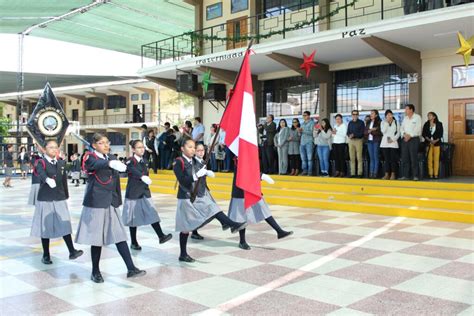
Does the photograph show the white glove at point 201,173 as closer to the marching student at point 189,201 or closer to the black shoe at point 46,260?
the marching student at point 189,201

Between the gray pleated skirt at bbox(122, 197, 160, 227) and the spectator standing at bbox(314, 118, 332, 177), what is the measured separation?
6948 mm

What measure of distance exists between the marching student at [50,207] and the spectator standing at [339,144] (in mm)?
7958

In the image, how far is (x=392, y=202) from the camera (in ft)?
33.2

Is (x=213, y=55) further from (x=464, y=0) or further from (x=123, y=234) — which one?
(x=123, y=234)

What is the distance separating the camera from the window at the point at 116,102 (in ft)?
127

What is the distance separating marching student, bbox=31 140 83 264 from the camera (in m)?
6.02

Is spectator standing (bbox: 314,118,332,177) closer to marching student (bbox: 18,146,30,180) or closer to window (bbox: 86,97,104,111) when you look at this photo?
marching student (bbox: 18,146,30,180)

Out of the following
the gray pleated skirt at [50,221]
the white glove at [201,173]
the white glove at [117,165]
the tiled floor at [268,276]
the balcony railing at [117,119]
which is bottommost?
the tiled floor at [268,276]

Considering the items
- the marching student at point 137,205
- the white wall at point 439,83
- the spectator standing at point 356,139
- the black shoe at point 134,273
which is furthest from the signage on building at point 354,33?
the black shoe at point 134,273

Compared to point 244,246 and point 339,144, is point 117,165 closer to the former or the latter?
point 244,246

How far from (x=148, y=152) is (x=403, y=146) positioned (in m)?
→ 9.32

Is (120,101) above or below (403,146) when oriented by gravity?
above

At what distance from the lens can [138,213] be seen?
6844mm

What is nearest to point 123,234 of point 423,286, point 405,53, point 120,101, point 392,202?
point 423,286
